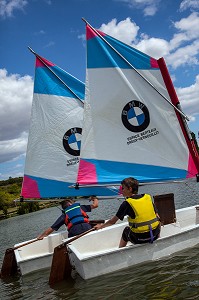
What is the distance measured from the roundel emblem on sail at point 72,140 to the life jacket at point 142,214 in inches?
300

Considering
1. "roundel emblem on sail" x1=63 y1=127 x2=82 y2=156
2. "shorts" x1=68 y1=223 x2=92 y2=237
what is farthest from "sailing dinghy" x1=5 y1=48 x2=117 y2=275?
"shorts" x1=68 y1=223 x2=92 y2=237

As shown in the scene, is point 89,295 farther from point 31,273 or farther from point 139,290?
point 31,273

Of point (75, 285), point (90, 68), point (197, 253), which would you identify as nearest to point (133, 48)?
point (90, 68)

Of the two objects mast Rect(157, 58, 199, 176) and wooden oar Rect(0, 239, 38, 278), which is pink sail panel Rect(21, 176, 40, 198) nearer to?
wooden oar Rect(0, 239, 38, 278)

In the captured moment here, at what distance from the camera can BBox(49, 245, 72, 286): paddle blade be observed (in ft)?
31.9

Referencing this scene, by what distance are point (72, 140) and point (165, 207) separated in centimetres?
633

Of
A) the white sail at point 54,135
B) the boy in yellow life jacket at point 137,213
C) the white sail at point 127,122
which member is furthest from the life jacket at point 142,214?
the white sail at point 54,135

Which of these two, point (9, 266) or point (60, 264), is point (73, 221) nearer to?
point (60, 264)

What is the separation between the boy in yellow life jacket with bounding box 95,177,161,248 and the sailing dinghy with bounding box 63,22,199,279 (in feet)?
6.58

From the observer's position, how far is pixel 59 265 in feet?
31.9

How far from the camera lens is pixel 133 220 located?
936cm

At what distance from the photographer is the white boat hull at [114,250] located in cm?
884

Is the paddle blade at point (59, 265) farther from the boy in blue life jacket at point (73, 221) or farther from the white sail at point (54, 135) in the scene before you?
the white sail at point (54, 135)

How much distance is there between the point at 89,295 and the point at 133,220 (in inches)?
86.5
